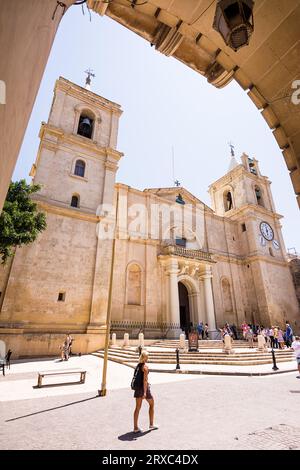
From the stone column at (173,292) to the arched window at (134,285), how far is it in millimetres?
2614

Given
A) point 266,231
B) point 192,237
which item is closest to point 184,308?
point 192,237

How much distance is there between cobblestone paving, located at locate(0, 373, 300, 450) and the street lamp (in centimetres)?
538

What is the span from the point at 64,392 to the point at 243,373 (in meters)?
A: 6.43

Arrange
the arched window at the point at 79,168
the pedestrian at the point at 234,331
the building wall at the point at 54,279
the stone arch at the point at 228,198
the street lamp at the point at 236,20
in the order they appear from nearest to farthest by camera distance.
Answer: the street lamp at the point at 236,20, the building wall at the point at 54,279, the arched window at the point at 79,168, the pedestrian at the point at 234,331, the stone arch at the point at 228,198

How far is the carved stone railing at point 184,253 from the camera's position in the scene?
→ 22.0 metres

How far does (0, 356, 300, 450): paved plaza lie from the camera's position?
371cm

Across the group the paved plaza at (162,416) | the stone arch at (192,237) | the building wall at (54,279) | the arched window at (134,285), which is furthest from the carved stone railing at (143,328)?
the paved plaza at (162,416)

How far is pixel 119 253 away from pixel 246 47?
18273mm

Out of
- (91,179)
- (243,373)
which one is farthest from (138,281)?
(243,373)

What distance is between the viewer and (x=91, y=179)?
1939 cm

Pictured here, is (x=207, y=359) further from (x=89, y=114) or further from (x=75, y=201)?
(x=89, y=114)

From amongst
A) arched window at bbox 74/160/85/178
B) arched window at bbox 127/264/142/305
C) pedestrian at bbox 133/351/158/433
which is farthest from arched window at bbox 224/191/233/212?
pedestrian at bbox 133/351/158/433

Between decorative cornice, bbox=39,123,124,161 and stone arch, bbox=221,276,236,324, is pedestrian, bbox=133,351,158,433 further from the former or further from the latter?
stone arch, bbox=221,276,236,324

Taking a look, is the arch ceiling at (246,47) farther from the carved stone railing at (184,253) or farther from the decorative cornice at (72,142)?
the carved stone railing at (184,253)
